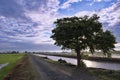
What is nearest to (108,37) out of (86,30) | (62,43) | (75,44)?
(86,30)

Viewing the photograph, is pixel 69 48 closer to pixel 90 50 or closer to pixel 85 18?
pixel 90 50

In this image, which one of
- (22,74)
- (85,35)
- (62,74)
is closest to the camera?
(62,74)

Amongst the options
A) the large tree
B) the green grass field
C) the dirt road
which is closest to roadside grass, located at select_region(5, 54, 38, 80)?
the dirt road

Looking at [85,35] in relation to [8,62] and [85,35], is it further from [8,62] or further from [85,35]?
[8,62]

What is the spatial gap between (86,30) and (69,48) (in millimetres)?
7958

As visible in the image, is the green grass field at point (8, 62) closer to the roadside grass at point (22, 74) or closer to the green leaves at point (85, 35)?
the roadside grass at point (22, 74)

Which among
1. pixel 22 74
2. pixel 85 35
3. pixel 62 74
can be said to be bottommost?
pixel 22 74

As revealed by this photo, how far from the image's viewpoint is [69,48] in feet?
167

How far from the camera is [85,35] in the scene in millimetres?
47000

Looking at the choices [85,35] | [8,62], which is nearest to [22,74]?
[85,35]

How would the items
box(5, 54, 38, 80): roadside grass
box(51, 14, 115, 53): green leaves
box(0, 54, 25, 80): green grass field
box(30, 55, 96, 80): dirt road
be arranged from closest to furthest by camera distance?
box(30, 55, 96, 80): dirt road → box(5, 54, 38, 80): roadside grass → box(0, 54, 25, 80): green grass field → box(51, 14, 115, 53): green leaves

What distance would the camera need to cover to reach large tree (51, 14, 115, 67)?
147ft

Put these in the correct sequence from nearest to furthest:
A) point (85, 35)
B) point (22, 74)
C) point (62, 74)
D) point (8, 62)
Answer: point (62, 74), point (22, 74), point (85, 35), point (8, 62)

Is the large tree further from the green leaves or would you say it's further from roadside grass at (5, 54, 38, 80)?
roadside grass at (5, 54, 38, 80)
